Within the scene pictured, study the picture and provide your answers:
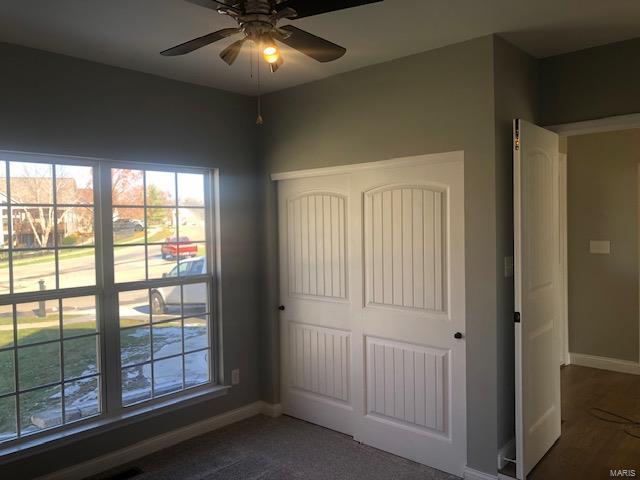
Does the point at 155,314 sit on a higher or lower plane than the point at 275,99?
lower

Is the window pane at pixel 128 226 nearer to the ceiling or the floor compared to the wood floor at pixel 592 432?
nearer to the ceiling

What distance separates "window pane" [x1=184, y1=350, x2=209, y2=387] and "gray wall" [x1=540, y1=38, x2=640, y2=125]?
2987 millimetres

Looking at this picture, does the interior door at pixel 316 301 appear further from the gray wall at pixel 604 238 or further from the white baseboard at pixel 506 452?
the gray wall at pixel 604 238

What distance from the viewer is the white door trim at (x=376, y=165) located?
3027 mm

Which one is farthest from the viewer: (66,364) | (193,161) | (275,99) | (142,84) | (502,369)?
(275,99)

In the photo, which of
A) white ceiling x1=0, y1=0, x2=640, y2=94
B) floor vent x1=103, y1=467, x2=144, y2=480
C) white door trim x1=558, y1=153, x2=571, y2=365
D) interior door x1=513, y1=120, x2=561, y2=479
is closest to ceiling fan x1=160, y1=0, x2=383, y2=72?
white ceiling x1=0, y1=0, x2=640, y2=94

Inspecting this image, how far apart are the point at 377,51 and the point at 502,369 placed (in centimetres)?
205

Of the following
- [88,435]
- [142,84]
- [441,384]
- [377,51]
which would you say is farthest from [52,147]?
[441,384]

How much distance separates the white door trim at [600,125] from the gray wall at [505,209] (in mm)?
406

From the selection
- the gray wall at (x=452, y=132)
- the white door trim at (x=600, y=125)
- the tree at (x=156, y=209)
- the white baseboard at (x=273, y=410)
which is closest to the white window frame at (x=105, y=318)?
the tree at (x=156, y=209)

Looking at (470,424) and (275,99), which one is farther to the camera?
(275,99)

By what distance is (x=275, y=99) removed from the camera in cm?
396

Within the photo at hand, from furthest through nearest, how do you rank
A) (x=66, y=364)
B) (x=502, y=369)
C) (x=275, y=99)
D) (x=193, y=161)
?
(x=275, y=99) < (x=193, y=161) < (x=66, y=364) < (x=502, y=369)

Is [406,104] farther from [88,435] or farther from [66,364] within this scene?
[88,435]
